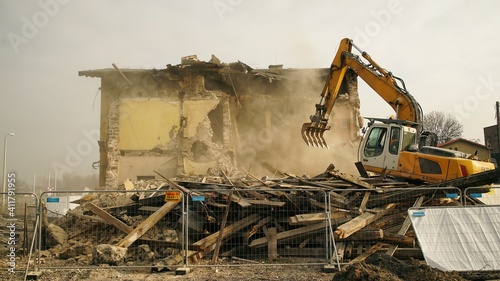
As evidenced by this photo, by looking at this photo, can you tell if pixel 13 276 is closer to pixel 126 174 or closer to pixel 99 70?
pixel 126 174

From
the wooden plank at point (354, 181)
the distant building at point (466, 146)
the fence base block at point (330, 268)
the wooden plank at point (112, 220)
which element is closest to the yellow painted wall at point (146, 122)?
the wooden plank at point (112, 220)

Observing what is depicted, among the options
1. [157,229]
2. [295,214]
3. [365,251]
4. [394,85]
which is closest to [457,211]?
[365,251]

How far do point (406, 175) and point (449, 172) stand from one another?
1.17 meters

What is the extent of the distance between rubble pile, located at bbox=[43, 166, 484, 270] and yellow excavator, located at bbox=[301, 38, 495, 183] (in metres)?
1.41

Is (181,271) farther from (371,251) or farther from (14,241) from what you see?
(14,241)

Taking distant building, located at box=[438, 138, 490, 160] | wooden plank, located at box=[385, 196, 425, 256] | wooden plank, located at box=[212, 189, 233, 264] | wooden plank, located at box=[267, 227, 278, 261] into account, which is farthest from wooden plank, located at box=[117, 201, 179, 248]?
distant building, located at box=[438, 138, 490, 160]

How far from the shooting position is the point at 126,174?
→ 68.8 ft

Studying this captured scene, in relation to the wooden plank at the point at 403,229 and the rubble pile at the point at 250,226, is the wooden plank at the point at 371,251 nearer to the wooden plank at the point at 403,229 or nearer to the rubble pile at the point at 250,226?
the rubble pile at the point at 250,226

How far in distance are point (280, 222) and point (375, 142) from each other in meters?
4.69

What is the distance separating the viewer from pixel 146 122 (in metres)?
21.4

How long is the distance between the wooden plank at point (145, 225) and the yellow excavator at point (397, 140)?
604 centimetres

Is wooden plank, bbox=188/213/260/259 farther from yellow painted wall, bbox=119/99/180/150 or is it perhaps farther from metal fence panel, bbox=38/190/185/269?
yellow painted wall, bbox=119/99/180/150

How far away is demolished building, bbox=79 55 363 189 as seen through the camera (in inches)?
832

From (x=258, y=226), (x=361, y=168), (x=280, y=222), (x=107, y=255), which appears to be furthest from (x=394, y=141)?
(x=107, y=255)
